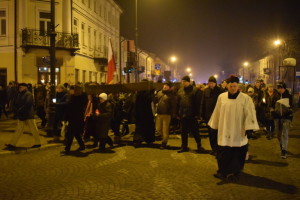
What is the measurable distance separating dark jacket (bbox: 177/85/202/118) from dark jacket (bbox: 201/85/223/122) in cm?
17

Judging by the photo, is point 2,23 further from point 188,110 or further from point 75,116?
point 188,110

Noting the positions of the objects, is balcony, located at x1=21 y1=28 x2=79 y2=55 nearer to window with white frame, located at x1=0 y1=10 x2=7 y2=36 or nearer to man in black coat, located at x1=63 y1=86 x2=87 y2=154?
window with white frame, located at x1=0 y1=10 x2=7 y2=36

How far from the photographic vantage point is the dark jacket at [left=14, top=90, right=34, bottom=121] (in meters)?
9.22

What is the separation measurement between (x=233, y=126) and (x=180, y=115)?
9.52 feet

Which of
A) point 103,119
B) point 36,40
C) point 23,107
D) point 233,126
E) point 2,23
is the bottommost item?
point 103,119

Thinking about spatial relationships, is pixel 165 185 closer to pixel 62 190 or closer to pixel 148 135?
pixel 62 190

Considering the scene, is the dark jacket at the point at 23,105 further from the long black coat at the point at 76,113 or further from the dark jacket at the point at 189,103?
the dark jacket at the point at 189,103

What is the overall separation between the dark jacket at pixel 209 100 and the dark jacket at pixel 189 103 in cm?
17

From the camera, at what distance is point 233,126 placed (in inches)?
251

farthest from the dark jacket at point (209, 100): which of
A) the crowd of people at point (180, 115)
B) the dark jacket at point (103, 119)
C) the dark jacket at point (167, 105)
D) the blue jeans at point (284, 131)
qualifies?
the dark jacket at point (103, 119)

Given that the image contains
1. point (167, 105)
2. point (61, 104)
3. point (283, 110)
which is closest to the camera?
point (283, 110)

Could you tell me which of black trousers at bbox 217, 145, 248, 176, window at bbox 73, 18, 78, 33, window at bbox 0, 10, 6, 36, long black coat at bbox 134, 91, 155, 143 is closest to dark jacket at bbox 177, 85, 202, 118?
long black coat at bbox 134, 91, 155, 143

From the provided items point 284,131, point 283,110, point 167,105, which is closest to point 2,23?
point 167,105

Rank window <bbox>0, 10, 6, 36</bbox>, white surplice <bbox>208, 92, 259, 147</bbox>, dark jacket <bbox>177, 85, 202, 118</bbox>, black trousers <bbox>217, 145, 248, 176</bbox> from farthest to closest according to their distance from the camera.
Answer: window <bbox>0, 10, 6, 36</bbox> < dark jacket <bbox>177, 85, 202, 118</bbox> < black trousers <bbox>217, 145, 248, 176</bbox> < white surplice <bbox>208, 92, 259, 147</bbox>
